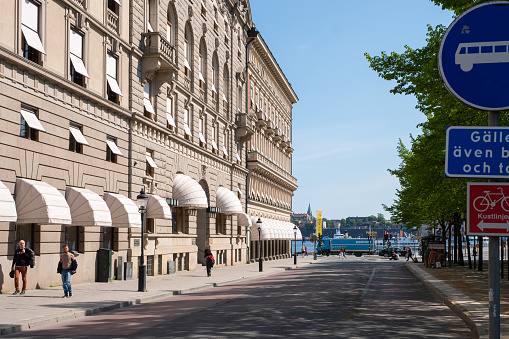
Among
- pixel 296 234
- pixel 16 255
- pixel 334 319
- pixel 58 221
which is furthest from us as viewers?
pixel 296 234

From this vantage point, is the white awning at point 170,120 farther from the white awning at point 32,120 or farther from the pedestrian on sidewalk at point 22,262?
the pedestrian on sidewalk at point 22,262

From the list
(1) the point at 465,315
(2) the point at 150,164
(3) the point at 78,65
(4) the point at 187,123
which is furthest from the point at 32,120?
(4) the point at 187,123

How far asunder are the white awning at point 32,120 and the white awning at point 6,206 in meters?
3.25

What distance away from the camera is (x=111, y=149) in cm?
3070

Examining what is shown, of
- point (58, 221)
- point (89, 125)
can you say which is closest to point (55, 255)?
point (58, 221)

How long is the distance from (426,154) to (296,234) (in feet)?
153

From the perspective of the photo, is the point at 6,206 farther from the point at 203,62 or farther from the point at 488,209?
the point at 203,62

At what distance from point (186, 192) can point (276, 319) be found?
2443 centimetres

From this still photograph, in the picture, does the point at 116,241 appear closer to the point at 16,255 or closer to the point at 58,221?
the point at 58,221

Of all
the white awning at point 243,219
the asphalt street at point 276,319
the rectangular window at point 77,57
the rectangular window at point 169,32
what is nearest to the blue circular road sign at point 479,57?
the asphalt street at point 276,319

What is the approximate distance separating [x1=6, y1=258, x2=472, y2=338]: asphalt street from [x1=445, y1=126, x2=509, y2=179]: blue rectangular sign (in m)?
7.74

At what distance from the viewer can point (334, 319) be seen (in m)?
15.6

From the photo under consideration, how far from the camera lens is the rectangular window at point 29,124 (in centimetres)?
2358

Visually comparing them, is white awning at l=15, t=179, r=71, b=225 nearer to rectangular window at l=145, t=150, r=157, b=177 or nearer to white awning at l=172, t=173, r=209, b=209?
rectangular window at l=145, t=150, r=157, b=177
